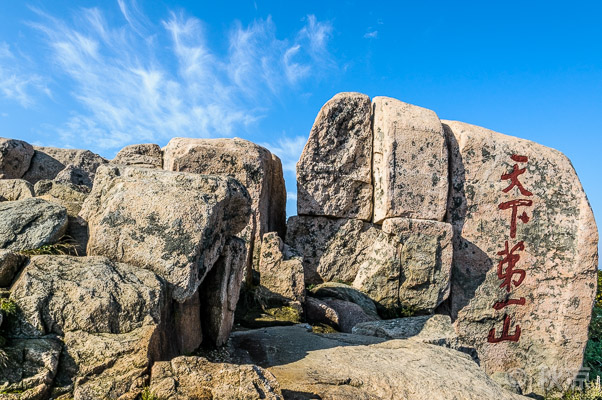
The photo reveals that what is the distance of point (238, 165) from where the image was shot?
9023 mm

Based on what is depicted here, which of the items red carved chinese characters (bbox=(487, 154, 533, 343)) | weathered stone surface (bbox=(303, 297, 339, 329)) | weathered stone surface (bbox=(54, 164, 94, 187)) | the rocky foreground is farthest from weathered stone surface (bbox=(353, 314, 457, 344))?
weathered stone surface (bbox=(54, 164, 94, 187))

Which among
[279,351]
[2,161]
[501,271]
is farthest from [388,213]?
[2,161]

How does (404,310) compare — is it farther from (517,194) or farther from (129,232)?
(129,232)

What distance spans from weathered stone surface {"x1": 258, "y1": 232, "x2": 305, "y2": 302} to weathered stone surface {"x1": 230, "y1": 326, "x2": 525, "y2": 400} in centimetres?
164

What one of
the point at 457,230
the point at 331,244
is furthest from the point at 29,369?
the point at 457,230

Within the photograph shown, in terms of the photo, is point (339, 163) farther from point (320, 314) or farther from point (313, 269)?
point (320, 314)

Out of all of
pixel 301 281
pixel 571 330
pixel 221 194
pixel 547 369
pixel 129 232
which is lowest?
pixel 547 369

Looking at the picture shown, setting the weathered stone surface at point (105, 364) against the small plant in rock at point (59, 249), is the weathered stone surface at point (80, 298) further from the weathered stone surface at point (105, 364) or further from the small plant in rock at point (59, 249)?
the small plant in rock at point (59, 249)

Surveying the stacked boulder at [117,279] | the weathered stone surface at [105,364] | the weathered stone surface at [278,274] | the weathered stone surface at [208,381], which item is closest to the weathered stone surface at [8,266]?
the stacked boulder at [117,279]

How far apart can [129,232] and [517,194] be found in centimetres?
715

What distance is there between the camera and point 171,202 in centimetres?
481

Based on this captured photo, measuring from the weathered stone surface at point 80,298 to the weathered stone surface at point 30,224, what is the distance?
462 mm

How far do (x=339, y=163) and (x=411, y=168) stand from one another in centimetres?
130

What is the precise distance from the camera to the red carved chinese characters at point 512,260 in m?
9.09
